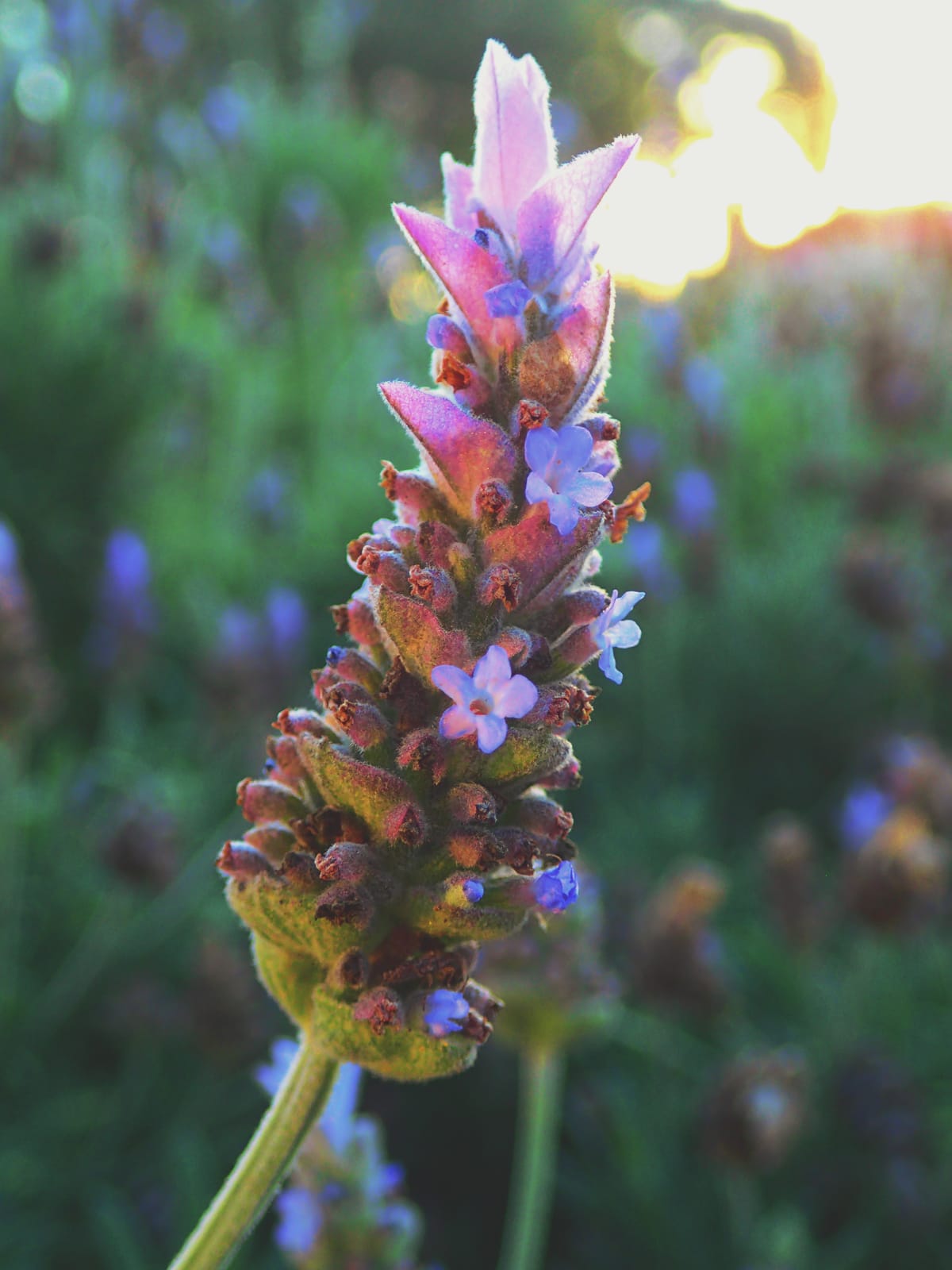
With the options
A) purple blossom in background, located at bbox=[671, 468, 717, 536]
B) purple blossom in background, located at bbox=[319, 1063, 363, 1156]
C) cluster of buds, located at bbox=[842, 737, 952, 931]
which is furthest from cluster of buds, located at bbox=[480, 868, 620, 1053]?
purple blossom in background, located at bbox=[671, 468, 717, 536]

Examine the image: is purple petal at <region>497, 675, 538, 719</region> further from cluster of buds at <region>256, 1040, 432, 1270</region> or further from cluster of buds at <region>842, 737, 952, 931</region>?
cluster of buds at <region>842, 737, 952, 931</region>

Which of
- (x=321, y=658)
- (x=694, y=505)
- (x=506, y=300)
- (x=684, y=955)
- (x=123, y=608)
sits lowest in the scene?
(x=506, y=300)

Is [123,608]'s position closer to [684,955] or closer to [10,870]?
[10,870]

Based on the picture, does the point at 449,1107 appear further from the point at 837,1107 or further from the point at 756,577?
the point at 756,577

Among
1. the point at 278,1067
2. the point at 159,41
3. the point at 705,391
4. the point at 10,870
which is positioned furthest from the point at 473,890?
the point at 159,41

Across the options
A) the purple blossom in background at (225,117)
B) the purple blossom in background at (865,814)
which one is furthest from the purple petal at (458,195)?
the purple blossom in background at (225,117)

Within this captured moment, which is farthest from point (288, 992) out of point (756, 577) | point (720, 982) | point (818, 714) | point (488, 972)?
point (756, 577)
